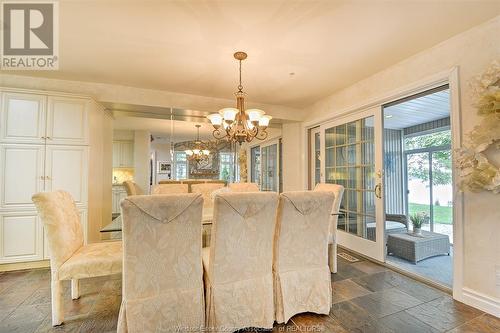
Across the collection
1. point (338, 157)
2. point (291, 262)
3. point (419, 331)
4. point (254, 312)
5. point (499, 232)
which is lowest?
point (419, 331)

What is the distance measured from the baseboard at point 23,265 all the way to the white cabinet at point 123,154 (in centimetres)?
164

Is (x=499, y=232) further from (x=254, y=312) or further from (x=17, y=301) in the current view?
(x=17, y=301)

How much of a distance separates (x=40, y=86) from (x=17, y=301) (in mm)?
2517

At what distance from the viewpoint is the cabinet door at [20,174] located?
255cm

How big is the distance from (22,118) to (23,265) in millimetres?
1763

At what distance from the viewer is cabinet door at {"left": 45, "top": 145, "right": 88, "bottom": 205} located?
2.70 m

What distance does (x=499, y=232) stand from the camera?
5.81ft

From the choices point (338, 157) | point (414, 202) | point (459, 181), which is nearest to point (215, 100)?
point (338, 157)

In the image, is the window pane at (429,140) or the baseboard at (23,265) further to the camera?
the window pane at (429,140)

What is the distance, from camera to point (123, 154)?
3895 millimetres

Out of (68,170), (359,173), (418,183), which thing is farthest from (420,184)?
(68,170)

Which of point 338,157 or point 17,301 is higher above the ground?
point 338,157

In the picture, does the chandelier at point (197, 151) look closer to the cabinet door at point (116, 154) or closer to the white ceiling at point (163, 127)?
the white ceiling at point (163, 127)

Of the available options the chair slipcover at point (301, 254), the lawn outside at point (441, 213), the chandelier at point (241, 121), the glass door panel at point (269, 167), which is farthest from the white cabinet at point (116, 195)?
the lawn outside at point (441, 213)
